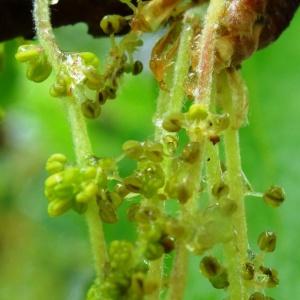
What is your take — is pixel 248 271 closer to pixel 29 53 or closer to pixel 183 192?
pixel 183 192

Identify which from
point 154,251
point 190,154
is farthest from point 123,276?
point 190,154

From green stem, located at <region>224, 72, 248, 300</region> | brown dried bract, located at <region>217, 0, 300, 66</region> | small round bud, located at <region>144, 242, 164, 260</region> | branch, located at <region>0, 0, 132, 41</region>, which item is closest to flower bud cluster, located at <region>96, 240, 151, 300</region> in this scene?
small round bud, located at <region>144, 242, 164, 260</region>

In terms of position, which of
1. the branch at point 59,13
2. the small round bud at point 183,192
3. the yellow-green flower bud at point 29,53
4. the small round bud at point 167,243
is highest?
the branch at point 59,13

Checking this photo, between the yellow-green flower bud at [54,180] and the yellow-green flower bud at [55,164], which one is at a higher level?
the yellow-green flower bud at [55,164]

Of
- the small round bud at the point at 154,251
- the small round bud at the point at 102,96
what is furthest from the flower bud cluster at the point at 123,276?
the small round bud at the point at 102,96

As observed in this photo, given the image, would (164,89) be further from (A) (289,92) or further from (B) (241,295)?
(A) (289,92)

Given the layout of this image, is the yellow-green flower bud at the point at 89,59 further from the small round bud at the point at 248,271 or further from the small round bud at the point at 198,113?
the small round bud at the point at 248,271

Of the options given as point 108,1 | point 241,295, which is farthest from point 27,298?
point 241,295
